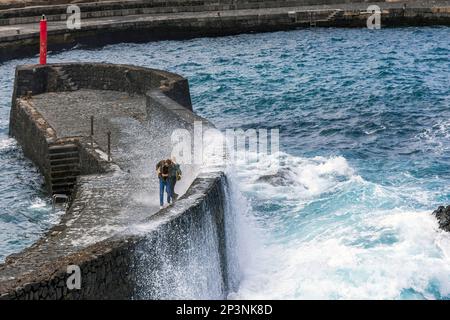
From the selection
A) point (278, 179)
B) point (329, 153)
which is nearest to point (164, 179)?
point (278, 179)

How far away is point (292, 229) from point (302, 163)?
4557 millimetres

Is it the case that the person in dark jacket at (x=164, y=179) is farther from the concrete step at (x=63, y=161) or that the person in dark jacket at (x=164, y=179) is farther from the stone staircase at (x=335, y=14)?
the stone staircase at (x=335, y=14)

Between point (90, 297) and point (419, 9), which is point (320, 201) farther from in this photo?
point (419, 9)

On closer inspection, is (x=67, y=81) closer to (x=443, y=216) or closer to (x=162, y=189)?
(x=162, y=189)

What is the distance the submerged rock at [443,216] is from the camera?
61.7ft

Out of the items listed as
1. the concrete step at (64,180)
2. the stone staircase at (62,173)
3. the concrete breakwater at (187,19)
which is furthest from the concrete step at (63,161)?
the concrete breakwater at (187,19)

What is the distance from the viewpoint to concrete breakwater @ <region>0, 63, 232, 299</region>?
511 inches

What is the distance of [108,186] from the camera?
1814 centimetres

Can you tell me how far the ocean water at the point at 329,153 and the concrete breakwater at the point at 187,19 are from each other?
63cm

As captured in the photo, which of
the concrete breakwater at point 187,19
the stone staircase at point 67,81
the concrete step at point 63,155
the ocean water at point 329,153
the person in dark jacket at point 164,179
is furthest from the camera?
the concrete breakwater at point 187,19

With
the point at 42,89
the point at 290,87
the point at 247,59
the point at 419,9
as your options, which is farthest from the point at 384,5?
the point at 42,89

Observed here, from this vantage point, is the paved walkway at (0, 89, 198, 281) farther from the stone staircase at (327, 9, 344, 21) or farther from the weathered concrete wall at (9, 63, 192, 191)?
the stone staircase at (327, 9, 344, 21)

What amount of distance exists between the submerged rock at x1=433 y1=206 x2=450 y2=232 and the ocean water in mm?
160
